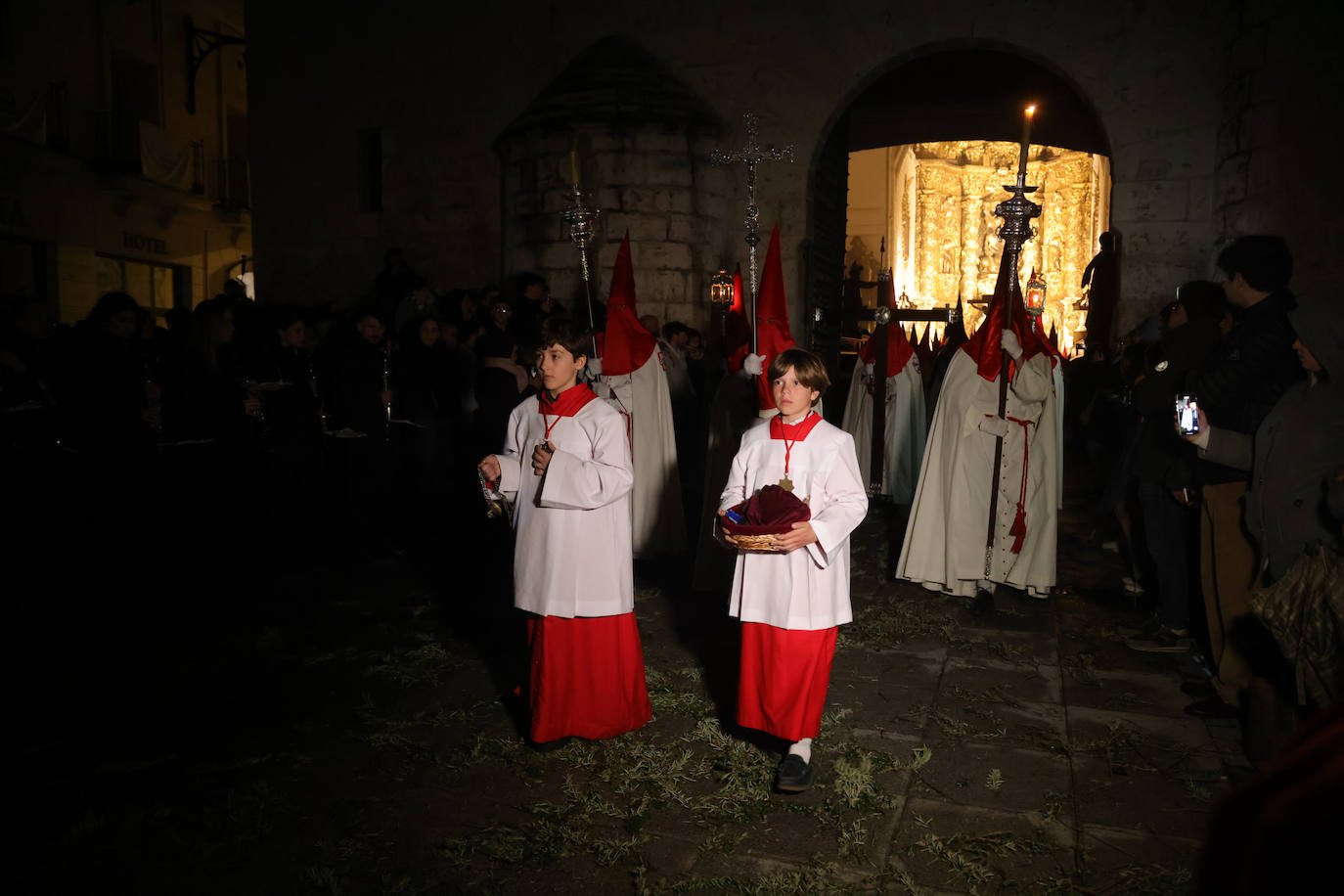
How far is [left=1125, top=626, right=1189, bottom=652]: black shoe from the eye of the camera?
516 centimetres

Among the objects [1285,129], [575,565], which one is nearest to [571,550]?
[575,565]

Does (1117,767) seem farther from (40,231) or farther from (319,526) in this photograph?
(40,231)

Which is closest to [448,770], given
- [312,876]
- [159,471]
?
[312,876]

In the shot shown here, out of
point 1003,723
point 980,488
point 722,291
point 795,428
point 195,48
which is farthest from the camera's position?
point 195,48

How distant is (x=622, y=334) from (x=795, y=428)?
130 inches

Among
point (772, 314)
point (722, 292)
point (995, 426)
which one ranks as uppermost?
point (722, 292)

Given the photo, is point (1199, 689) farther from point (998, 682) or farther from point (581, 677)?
point (581, 677)

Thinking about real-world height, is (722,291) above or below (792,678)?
above

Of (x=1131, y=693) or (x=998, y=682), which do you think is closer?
(x=1131, y=693)

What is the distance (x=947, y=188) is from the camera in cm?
2538

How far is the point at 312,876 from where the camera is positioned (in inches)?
114

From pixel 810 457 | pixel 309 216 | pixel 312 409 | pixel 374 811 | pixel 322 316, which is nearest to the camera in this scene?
pixel 374 811

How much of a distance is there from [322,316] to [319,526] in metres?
2.57

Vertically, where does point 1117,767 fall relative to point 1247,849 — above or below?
below
